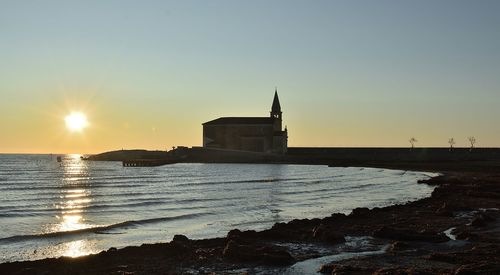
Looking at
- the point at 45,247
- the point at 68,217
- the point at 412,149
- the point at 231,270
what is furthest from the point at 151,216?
the point at 412,149

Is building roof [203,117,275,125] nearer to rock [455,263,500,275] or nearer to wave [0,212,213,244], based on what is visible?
wave [0,212,213,244]

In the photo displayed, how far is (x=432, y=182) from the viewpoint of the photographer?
4862 centimetres

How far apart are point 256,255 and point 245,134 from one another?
115 m

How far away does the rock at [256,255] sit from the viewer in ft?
45.2

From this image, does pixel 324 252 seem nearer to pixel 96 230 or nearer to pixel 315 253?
pixel 315 253

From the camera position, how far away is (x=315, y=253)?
49.7ft

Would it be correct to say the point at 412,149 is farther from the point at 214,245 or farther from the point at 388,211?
the point at 214,245

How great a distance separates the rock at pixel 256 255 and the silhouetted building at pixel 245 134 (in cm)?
11218

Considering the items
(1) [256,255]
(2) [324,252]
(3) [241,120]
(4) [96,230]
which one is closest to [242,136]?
(3) [241,120]

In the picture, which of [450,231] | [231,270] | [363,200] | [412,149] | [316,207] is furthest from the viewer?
[412,149]

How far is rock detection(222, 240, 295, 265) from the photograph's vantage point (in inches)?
542

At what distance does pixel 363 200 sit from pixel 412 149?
466 feet

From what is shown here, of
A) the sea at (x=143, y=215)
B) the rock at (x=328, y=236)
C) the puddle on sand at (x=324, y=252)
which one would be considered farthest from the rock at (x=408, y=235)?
the sea at (x=143, y=215)

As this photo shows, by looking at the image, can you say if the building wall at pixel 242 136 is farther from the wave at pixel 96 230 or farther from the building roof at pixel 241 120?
the wave at pixel 96 230
